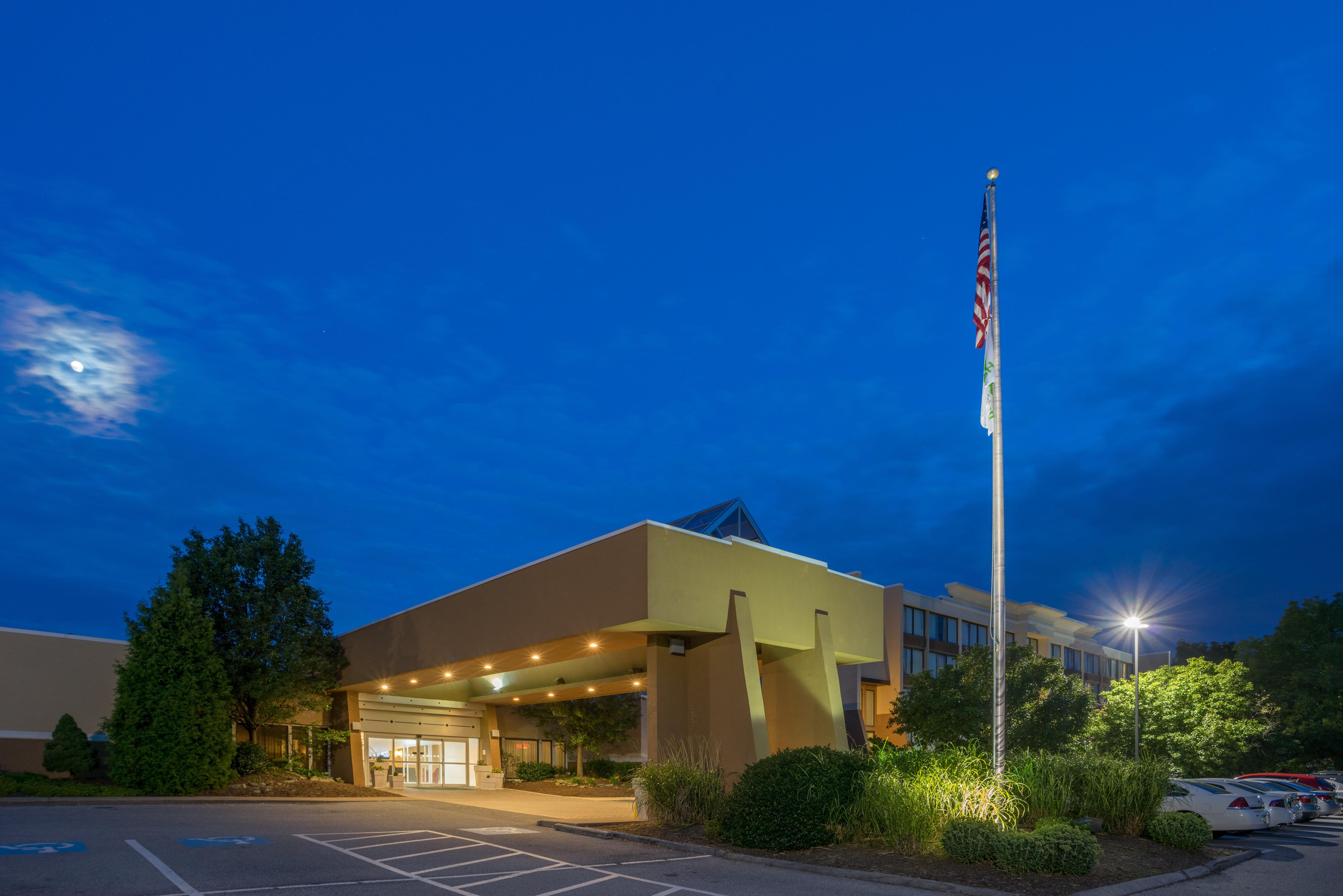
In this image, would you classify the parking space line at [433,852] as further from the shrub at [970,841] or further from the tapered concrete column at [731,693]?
the shrub at [970,841]

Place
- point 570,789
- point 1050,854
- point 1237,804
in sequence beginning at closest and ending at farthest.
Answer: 1. point 1050,854
2. point 1237,804
3. point 570,789

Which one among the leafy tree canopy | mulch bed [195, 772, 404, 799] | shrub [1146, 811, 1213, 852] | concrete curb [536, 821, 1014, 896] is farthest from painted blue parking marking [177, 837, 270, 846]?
the leafy tree canopy

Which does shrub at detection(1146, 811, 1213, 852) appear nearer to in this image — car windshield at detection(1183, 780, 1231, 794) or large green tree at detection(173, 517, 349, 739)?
car windshield at detection(1183, 780, 1231, 794)

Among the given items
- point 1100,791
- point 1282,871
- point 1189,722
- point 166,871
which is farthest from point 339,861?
point 1189,722

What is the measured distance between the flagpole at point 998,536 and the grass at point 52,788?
73.3 ft

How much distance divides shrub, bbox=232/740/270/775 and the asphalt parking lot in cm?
830

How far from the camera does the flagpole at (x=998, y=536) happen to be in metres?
13.6

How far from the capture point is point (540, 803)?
26.9 metres

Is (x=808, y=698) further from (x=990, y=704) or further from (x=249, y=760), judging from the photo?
→ (x=249, y=760)

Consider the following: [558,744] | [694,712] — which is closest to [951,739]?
[694,712]

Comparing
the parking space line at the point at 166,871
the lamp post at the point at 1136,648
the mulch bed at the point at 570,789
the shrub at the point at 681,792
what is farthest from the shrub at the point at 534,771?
the parking space line at the point at 166,871

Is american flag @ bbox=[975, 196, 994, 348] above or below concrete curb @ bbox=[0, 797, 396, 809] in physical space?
above

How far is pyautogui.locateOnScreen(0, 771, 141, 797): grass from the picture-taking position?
22797 millimetres

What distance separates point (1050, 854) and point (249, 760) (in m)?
25.5
